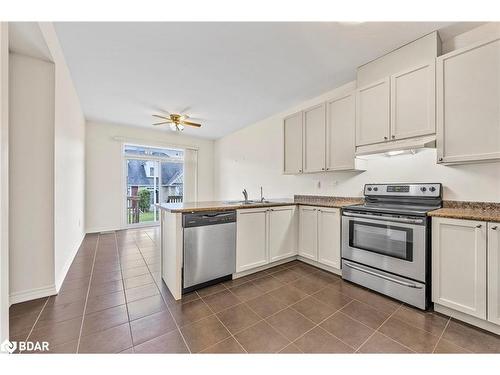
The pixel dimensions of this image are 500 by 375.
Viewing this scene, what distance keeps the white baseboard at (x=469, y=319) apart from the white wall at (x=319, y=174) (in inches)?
40.1

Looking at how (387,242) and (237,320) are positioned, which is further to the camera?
(387,242)

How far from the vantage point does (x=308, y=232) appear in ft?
9.55

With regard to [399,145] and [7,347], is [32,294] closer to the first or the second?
[7,347]

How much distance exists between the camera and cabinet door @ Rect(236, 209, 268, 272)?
8.16ft

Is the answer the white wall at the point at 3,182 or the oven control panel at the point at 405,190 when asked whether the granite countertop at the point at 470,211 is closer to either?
the oven control panel at the point at 405,190

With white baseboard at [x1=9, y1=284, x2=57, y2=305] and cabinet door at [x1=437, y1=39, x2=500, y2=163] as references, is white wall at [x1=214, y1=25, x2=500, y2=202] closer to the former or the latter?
cabinet door at [x1=437, y1=39, x2=500, y2=163]

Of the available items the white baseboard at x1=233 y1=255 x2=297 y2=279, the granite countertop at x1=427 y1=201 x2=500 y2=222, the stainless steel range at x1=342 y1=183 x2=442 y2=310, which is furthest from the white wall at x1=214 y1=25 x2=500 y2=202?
the white baseboard at x1=233 y1=255 x2=297 y2=279

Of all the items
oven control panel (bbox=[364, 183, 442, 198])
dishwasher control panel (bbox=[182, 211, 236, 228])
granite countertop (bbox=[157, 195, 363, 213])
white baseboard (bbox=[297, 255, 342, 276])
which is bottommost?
white baseboard (bbox=[297, 255, 342, 276])

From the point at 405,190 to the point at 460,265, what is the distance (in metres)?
0.90

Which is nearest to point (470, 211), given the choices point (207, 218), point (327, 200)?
point (327, 200)

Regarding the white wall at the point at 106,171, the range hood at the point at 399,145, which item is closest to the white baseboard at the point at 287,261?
the range hood at the point at 399,145

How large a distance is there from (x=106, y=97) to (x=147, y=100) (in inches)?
25.1

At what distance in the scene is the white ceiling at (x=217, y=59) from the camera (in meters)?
1.96
